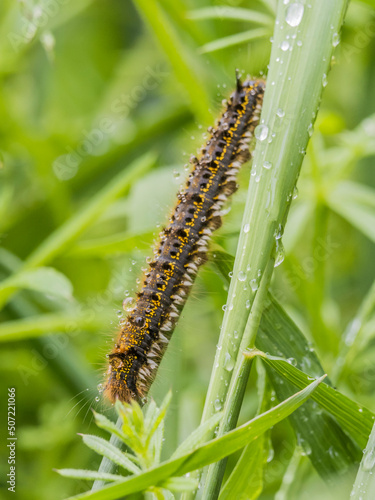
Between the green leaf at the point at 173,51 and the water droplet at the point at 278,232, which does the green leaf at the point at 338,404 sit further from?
the green leaf at the point at 173,51

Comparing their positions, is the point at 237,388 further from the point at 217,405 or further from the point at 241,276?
the point at 241,276

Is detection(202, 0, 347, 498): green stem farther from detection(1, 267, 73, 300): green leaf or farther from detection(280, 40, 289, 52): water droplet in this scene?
detection(1, 267, 73, 300): green leaf

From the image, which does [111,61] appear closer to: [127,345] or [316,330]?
[316,330]

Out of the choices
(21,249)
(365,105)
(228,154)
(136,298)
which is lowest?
(136,298)

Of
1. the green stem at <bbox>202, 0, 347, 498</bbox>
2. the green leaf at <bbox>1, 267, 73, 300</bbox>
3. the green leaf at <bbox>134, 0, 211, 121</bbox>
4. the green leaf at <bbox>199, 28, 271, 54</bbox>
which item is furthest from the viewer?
the green leaf at <bbox>134, 0, 211, 121</bbox>

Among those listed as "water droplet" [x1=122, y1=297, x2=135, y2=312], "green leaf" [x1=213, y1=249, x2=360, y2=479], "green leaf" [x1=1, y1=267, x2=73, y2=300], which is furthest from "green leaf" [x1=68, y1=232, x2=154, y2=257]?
"green leaf" [x1=213, y1=249, x2=360, y2=479]

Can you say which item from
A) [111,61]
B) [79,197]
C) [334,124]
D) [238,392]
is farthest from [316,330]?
[111,61]
